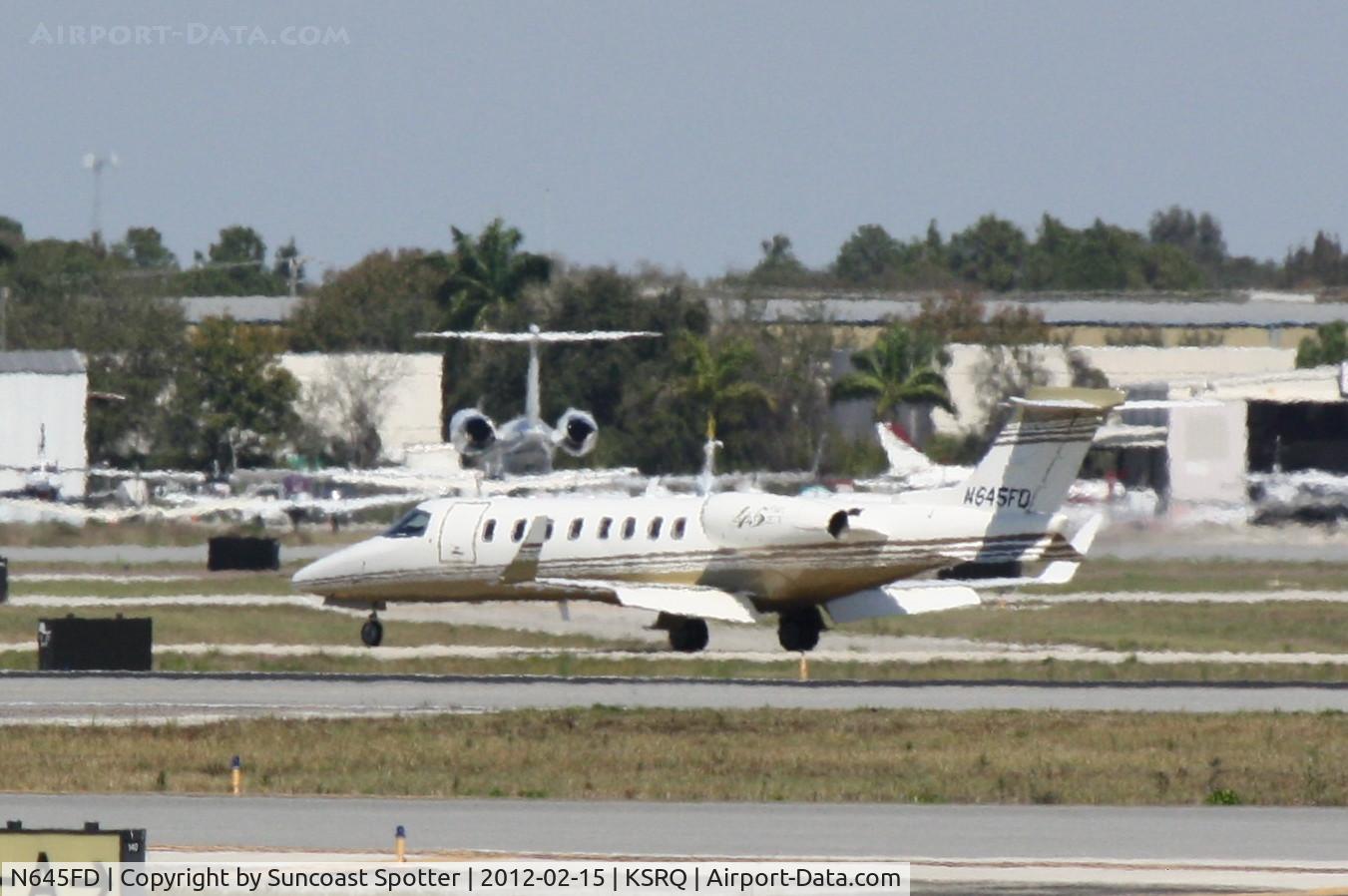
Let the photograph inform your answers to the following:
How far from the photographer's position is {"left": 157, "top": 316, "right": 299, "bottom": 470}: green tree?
11544 centimetres

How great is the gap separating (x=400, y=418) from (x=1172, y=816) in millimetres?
97795

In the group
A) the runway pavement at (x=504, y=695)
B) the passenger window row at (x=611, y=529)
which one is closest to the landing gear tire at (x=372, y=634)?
the passenger window row at (x=611, y=529)

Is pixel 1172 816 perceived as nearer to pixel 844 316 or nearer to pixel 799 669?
pixel 799 669

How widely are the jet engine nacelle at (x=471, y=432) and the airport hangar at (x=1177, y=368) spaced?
18.6 meters

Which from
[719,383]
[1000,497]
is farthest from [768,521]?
[719,383]

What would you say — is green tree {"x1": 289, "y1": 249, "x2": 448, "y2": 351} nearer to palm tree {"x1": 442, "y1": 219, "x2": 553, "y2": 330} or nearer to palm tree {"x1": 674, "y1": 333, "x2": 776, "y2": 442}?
palm tree {"x1": 442, "y1": 219, "x2": 553, "y2": 330}

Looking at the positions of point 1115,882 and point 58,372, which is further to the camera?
point 58,372

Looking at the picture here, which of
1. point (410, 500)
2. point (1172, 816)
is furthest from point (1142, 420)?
point (1172, 816)

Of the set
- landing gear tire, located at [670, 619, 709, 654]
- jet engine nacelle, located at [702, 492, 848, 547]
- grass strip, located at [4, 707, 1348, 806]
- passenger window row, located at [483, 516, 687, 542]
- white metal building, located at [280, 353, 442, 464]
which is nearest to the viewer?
grass strip, located at [4, 707, 1348, 806]

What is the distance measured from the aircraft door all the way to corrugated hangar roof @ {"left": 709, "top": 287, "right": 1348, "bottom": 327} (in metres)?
81.2

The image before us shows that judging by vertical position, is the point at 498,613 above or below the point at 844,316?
below

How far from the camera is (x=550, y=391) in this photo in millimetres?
114438
